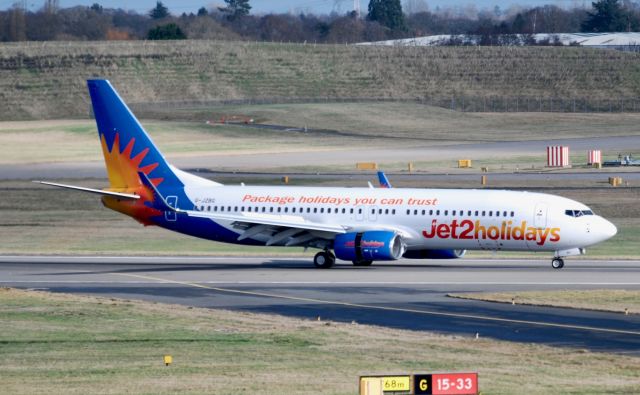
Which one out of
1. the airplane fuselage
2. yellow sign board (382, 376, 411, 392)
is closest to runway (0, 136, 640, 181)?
the airplane fuselage

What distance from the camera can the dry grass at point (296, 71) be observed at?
15888cm

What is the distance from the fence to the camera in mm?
158000

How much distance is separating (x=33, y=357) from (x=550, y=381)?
35.9 ft

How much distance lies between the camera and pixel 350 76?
16912cm

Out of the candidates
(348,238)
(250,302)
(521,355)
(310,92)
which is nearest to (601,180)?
(348,238)

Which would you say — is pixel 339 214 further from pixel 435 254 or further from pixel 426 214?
pixel 435 254

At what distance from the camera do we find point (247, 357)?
2742 centimetres

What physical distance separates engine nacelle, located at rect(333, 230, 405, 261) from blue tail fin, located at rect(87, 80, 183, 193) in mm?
8219

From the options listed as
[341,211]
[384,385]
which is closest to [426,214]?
[341,211]

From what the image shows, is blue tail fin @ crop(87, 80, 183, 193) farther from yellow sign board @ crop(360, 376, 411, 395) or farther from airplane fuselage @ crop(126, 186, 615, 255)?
yellow sign board @ crop(360, 376, 411, 395)

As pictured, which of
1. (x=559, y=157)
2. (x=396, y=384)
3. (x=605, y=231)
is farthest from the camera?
(x=559, y=157)

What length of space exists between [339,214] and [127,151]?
9.63 metres

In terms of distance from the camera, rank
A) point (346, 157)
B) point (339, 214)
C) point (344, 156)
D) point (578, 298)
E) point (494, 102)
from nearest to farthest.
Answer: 1. point (578, 298)
2. point (339, 214)
3. point (346, 157)
4. point (344, 156)
5. point (494, 102)

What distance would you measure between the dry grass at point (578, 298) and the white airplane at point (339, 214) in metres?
8.50
